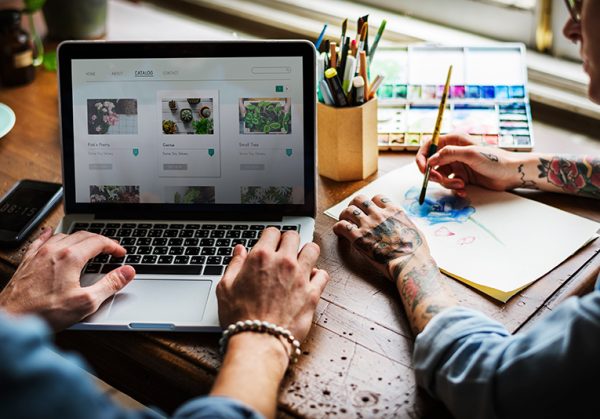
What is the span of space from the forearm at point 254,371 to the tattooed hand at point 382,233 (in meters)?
0.24

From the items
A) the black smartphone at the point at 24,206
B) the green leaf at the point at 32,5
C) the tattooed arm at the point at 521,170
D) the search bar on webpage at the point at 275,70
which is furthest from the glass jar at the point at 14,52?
the tattooed arm at the point at 521,170

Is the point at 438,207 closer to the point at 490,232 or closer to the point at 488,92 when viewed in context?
the point at 490,232

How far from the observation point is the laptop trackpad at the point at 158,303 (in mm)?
935

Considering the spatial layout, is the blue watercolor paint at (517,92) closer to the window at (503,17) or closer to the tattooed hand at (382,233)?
the window at (503,17)

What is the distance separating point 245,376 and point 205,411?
0.33ft

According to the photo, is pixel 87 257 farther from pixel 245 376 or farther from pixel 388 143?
pixel 388 143

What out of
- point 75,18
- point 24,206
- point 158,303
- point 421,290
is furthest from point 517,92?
point 75,18

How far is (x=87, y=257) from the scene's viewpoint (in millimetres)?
1002

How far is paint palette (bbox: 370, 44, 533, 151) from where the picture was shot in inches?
52.2

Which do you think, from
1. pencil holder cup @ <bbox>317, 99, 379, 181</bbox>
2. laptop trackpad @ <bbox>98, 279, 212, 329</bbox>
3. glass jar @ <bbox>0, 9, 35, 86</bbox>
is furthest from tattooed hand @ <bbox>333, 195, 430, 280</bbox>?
glass jar @ <bbox>0, 9, 35, 86</bbox>

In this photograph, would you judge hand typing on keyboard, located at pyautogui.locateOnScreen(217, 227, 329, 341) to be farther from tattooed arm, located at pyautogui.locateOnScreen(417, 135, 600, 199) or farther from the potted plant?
the potted plant

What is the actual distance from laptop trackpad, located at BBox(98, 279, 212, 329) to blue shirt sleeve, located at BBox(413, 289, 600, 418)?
0.30 meters

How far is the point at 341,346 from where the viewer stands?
908 millimetres

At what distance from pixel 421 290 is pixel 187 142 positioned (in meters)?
0.43
